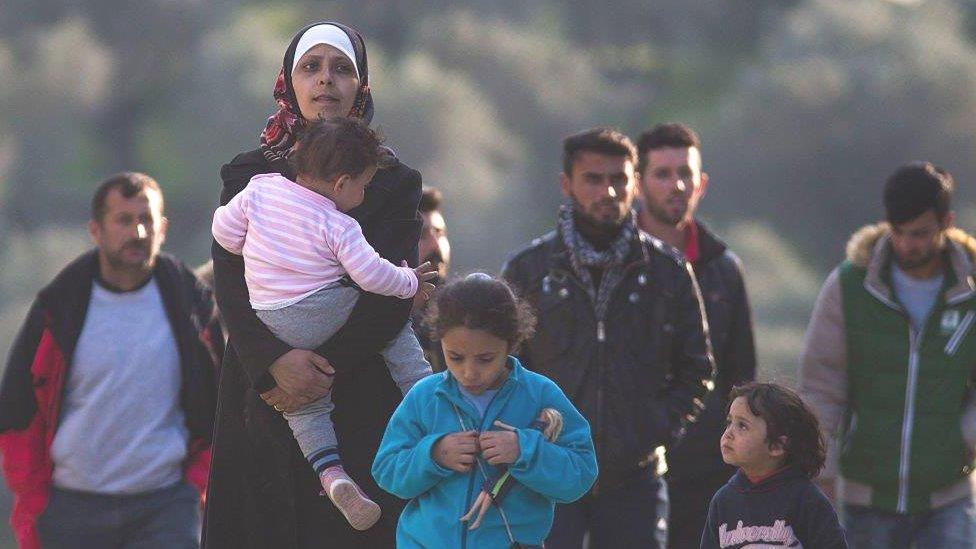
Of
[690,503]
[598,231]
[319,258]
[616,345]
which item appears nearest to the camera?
[319,258]

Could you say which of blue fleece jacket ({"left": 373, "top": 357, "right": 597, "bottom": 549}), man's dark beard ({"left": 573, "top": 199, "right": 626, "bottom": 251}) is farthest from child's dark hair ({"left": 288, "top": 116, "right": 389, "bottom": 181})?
man's dark beard ({"left": 573, "top": 199, "right": 626, "bottom": 251})

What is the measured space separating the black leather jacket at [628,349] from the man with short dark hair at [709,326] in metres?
0.69

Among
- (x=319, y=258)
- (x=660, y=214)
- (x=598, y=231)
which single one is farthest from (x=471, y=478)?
(x=660, y=214)

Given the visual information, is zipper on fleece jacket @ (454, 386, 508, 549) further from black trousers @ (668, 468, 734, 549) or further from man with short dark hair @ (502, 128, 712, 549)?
black trousers @ (668, 468, 734, 549)

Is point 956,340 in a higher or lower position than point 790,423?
lower

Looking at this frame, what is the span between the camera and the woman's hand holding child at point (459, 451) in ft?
13.6

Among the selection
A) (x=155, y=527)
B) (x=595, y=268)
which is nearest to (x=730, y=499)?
(x=595, y=268)

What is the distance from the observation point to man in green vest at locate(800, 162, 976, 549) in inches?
273

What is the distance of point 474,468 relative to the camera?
4.25 m

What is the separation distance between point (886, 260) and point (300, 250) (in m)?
3.41

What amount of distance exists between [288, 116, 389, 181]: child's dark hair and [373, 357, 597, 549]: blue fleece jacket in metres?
0.55

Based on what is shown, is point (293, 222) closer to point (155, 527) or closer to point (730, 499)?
point (730, 499)

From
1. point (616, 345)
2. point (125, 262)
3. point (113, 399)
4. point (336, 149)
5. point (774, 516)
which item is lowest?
point (774, 516)

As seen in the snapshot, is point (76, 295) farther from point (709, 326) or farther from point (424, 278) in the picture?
point (424, 278)
